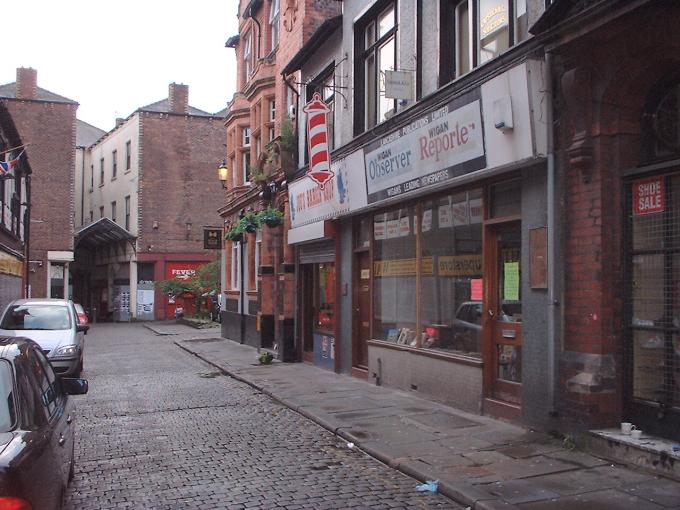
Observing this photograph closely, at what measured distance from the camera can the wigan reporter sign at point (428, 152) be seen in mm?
8664

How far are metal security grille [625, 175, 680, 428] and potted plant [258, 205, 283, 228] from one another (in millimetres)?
10968

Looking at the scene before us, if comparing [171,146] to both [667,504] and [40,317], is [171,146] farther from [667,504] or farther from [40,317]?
[667,504]

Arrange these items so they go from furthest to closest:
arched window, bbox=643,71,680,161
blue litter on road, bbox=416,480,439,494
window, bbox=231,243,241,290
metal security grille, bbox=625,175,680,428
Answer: window, bbox=231,243,241,290
arched window, bbox=643,71,680,161
metal security grille, bbox=625,175,680,428
blue litter on road, bbox=416,480,439,494

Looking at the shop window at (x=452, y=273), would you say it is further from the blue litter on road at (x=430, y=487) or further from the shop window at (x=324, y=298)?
the shop window at (x=324, y=298)

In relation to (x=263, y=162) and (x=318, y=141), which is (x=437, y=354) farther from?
(x=263, y=162)

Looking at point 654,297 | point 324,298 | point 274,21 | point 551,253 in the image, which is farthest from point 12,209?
point 654,297

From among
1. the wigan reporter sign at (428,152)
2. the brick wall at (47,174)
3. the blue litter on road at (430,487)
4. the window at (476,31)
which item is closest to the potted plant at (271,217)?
the wigan reporter sign at (428,152)

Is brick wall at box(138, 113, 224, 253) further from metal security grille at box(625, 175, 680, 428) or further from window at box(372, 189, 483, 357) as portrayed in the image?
metal security grille at box(625, 175, 680, 428)

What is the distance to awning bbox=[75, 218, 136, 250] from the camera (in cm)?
4028

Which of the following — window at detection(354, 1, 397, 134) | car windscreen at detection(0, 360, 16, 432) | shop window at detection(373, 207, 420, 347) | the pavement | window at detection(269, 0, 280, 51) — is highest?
window at detection(269, 0, 280, 51)

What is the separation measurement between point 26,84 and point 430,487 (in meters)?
41.8

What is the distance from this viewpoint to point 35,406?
163 inches

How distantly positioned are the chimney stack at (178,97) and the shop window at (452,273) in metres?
34.6

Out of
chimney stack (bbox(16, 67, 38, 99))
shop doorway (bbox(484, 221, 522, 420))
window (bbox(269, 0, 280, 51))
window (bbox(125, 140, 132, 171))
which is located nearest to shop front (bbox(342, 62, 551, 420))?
shop doorway (bbox(484, 221, 522, 420))
